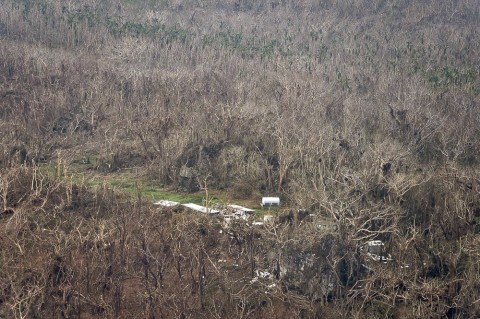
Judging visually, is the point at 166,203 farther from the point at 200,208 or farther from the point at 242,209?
the point at 242,209

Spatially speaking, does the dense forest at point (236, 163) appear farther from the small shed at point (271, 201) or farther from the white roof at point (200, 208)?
the white roof at point (200, 208)

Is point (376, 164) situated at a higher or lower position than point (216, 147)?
higher

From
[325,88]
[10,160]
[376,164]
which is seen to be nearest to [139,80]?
[325,88]

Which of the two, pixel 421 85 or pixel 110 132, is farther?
pixel 421 85

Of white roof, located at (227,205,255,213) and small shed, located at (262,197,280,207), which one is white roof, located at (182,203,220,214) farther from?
small shed, located at (262,197,280,207)

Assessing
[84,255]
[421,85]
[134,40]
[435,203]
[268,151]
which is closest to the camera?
[84,255]

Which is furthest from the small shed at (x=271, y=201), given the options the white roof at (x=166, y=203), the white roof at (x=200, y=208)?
the white roof at (x=166, y=203)

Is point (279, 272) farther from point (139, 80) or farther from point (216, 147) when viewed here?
point (139, 80)

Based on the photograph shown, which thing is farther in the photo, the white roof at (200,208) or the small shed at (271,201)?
the small shed at (271,201)

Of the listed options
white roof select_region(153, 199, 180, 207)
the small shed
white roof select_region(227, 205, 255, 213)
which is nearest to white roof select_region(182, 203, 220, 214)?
white roof select_region(153, 199, 180, 207)
